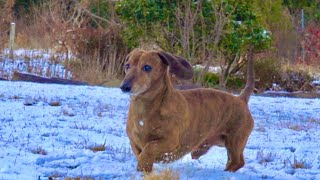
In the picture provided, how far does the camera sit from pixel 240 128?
19.5 ft

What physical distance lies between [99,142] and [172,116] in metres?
1.68

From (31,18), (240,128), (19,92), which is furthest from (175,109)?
(31,18)

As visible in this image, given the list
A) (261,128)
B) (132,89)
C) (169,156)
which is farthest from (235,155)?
(261,128)

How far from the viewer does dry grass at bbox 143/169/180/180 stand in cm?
465

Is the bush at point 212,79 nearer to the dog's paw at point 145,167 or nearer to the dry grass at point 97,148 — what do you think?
the dry grass at point 97,148

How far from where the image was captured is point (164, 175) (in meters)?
4.72

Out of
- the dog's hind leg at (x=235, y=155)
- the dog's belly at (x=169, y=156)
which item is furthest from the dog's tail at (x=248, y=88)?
the dog's belly at (x=169, y=156)

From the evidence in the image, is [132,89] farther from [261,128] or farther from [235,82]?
[235,82]

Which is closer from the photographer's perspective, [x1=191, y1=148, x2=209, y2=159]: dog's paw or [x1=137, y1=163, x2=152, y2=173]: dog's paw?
[x1=137, y1=163, x2=152, y2=173]: dog's paw

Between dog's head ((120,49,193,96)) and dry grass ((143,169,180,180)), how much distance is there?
0.66 m

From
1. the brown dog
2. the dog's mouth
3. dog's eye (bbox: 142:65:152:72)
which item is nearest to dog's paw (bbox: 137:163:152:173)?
the brown dog

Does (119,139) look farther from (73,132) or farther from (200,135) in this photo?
(200,135)

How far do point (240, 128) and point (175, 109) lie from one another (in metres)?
0.75

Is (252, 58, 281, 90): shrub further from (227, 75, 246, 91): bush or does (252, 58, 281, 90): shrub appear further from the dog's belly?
the dog's belly
